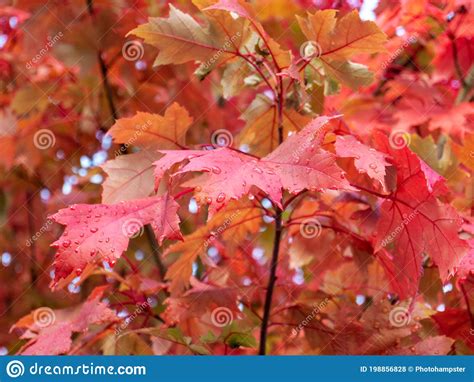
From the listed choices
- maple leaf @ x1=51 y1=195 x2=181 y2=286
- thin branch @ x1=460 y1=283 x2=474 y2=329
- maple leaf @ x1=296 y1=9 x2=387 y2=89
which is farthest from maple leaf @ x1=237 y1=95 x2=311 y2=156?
thin branch @ x1=460 y1=283 x2=474 y2=329

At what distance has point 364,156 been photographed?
1.23 metres

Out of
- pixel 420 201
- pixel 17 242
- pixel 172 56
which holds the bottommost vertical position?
pixel 420 201

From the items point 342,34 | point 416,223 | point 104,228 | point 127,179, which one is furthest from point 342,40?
point 104,228

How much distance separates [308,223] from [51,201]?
124cm

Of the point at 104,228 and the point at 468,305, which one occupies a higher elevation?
the point at 104,228

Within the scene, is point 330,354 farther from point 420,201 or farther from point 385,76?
point 385,76

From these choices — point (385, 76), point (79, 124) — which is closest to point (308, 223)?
point (385, 76)

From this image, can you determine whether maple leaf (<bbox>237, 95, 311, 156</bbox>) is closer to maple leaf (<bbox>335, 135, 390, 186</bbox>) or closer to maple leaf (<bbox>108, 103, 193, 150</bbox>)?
maple leaf (<bbox>108, 103, 193, 150</bbox>)

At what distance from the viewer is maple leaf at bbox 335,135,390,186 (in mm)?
1206

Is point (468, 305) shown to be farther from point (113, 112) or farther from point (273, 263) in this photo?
point (113, 112)

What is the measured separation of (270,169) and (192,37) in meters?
0.44

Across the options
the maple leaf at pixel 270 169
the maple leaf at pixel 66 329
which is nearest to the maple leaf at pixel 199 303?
the maple leaf at pixel 66 329

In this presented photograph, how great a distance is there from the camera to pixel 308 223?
5.40ft

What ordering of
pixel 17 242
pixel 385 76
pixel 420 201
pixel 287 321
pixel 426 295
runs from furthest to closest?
pixel 17 242 < pixel 385 76 < pixel 426 295 < pixel 287 321 < pixel 420 201
